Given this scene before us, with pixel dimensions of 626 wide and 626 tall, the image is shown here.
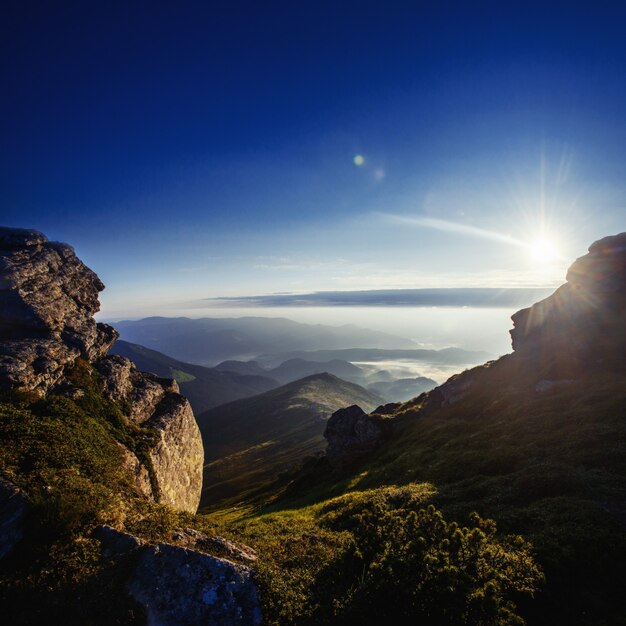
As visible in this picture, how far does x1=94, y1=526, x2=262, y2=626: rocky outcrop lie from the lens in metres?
12.8

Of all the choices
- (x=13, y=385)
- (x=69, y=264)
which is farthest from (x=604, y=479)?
(x=69, y=264)

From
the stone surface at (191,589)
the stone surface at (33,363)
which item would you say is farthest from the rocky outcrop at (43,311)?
the stone surface at (191,589)

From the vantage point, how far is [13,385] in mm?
31859

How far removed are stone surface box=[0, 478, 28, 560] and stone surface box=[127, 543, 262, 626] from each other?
5.57 meters

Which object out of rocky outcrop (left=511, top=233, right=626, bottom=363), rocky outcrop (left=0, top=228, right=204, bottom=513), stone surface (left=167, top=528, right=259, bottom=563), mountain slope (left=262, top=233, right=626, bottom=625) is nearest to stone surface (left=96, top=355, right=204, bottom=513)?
rocky outcrop (left=0, top=228, right=204, bottom=513)

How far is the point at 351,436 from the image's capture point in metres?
70.1

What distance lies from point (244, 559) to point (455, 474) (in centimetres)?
2734

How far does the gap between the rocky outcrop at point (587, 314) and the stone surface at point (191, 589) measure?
63.3 metres

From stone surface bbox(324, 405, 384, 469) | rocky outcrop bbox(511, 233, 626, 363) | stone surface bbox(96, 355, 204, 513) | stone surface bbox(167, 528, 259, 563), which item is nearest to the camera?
stone surface bbox(167, 528, 259, 563)

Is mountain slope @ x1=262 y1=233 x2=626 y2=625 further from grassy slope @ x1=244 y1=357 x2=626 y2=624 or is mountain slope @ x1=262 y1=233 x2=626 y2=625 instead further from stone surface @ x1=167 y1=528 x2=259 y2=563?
stone surface @ x1=167 y1=528 x2=259 y2=563

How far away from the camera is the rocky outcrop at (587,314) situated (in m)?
57.1

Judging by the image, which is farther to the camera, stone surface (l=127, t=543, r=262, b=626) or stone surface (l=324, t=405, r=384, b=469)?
stone surface (l=324, t=405, r=384, b=469)

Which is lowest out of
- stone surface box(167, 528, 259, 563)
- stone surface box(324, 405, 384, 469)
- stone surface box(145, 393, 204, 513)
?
stone surface box(324, 405, 384, 469)

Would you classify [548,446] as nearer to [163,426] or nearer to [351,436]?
[351,436]
